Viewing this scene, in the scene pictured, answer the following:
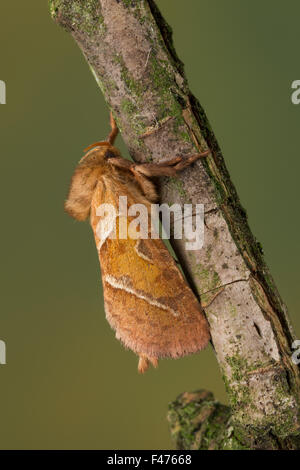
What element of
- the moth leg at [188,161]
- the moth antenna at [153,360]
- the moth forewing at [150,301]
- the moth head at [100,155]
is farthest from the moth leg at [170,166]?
the moth antenna at [153,360]

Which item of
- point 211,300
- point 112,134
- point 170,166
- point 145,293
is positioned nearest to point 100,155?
point 112,134

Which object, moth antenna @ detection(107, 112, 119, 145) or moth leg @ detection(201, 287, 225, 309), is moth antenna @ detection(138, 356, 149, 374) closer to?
moth leg @ detection(201, 287, 225, 309)

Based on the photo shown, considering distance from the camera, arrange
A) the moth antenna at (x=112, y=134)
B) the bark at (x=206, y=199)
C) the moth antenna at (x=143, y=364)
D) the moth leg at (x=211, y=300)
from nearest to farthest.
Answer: the bark at (x=206, y=199), the moth leg at (x=211, y=300), the moth antenna at (x=143, y=364), the moth antenna at (x=112, y=134)

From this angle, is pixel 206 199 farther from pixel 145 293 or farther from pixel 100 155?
pixel 100 155

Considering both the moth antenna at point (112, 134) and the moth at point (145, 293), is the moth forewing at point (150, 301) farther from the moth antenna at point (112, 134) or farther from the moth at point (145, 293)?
the moth antenna at point (112, 134)

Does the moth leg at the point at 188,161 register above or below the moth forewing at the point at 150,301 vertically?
above

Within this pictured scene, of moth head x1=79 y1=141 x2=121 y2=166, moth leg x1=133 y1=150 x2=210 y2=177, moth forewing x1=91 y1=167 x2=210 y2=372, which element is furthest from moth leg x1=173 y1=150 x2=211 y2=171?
moth head x1=79 y1=141 x2=121 y2=166
